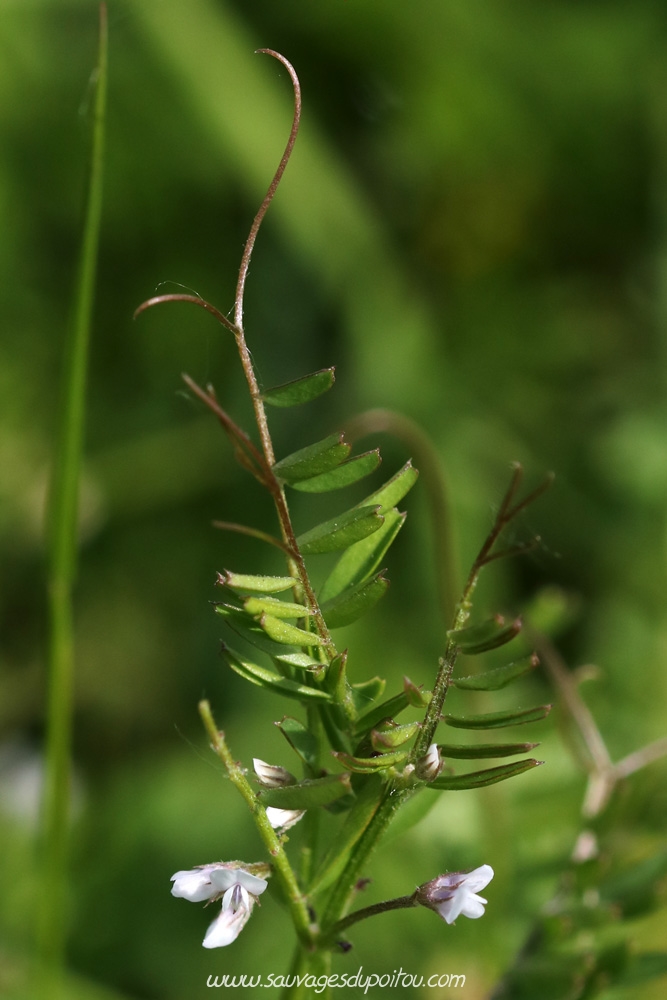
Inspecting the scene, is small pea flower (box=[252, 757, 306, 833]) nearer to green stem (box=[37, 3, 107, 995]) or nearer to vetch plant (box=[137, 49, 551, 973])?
vetch plant (box=[137, 49, 551, 973])

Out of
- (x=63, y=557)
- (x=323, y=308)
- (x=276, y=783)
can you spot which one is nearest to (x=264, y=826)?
(x=276, y=783)

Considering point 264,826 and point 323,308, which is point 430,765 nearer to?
point 264,826

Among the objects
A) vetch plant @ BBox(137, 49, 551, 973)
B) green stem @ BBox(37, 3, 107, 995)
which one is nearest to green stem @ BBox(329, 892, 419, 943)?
vetch plant @ BBox(137, 49, 551, 973)

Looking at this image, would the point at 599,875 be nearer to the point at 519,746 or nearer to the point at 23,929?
the point at 519,746

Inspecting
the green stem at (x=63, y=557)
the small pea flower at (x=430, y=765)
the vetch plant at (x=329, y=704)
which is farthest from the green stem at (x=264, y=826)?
the green stem at (x=63, y=557)

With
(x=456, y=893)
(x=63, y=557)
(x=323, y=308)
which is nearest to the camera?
(x=456, y=893)

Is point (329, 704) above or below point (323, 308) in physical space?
above
